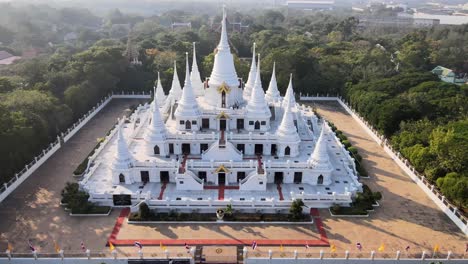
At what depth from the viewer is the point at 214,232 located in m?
28.2

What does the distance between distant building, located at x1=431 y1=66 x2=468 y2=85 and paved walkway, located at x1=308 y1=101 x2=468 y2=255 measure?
44228 millimetres

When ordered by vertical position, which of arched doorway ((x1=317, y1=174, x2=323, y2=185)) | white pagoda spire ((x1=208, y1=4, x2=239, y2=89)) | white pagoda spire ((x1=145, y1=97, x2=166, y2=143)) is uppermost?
white pagoda spire ((x1=208, y1=4, x2=239, y2=89))

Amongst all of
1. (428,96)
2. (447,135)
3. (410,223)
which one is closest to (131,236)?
(410,223)

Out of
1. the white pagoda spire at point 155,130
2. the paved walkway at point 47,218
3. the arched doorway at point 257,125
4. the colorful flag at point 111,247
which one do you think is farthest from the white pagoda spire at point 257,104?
Answer: the colorful flag at point 111,247

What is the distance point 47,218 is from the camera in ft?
96.3

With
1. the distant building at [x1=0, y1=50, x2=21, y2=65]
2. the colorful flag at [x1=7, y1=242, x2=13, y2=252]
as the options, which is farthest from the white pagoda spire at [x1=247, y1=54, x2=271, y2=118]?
the distant building at [x1=0, y1=50, x2=21, y2=65]

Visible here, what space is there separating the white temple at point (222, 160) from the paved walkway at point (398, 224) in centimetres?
269

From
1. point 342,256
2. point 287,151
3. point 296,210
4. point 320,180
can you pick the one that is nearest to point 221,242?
point 296,210

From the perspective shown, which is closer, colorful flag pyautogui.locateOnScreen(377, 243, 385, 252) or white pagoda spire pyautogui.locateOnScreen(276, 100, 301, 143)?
colorful flag pyautogui.locateOnScreen(377, 243, 385, 252)

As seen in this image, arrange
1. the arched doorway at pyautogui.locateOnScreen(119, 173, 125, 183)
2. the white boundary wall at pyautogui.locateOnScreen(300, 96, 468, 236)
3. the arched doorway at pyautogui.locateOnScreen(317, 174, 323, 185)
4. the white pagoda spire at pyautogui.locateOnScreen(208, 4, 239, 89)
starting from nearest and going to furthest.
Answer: the white boundary wall at pyautogui.locateOnScreen(300, 96, 468, 236)
the arched doorway at pyautogui.locateOnScreen(119, 173, 125, 183)
the arched doorway at pyautogui.locateOnScreen(317, 174, 323, 185)
the white pagoda spire at pyautogui.locateOnScreen(208, 4, 239, 89)

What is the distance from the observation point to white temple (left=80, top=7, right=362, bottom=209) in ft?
104

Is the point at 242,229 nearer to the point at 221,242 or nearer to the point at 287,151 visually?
the point at 221,242

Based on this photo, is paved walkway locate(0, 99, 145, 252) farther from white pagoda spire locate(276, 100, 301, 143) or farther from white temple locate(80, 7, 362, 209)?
white pagoda spire locate(276, 100, 301, 143)

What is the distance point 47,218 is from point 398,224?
2800 centimetres
